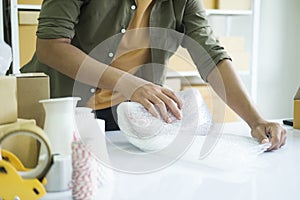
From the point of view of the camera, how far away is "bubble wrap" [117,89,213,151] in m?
0.98

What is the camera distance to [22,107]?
2.81 feet

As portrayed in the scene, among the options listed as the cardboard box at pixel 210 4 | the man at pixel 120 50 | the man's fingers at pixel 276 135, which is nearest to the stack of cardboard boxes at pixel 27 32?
the man at pixel 120 50

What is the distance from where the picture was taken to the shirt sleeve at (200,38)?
1.34 metres

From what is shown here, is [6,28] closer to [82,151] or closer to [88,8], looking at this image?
[88,8]

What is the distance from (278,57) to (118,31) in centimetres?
184

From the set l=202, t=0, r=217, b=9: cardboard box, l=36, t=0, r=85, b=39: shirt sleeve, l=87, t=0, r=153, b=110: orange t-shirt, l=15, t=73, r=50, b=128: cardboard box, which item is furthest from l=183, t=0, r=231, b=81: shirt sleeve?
l=202, t=0, r=217, b=9: cardboard box

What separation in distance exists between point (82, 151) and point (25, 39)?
1.43 meters

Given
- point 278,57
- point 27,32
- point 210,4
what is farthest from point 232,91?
point 278,57

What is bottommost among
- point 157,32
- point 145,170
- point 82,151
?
point 145,170

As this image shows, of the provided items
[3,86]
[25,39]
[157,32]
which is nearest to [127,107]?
[3,86]

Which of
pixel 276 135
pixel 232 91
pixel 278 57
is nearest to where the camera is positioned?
pixel 276 135

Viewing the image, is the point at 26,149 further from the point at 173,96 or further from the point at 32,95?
the point at 173,96

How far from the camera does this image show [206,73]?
136cm

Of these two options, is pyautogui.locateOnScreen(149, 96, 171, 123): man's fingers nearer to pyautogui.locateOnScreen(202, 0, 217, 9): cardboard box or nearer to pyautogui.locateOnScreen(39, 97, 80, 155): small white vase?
pyautogui.locateOnScreen(39, 97, 80, 155): small white vase
